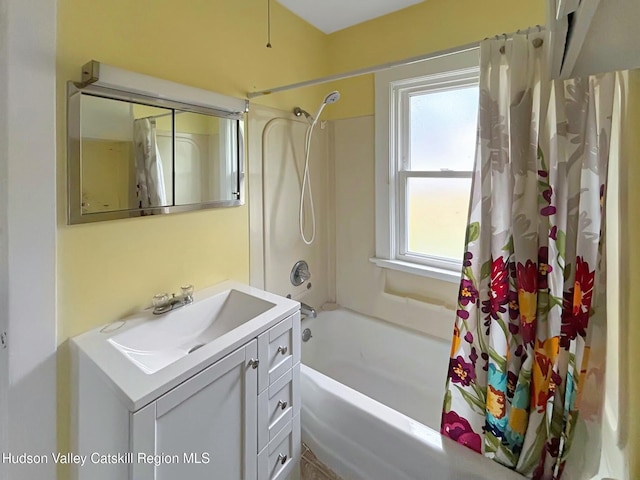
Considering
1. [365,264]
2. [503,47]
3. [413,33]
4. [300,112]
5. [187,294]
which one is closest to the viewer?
[503,47]

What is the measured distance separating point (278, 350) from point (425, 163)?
143cm

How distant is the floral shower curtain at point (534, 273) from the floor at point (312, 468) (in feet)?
1.92

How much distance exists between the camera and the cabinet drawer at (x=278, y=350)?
3.87 feet

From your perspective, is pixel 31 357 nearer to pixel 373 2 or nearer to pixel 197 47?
pixel 197 47

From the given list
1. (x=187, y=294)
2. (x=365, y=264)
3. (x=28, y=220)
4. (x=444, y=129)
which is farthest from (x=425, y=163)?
(x=28, y=220)

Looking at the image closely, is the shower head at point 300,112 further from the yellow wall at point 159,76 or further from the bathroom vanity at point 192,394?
the bathroom vanity at point 192,394

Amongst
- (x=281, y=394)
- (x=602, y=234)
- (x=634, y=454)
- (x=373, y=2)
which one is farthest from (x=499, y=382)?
(x=373, y=2)

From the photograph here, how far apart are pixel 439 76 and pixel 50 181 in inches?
73.3

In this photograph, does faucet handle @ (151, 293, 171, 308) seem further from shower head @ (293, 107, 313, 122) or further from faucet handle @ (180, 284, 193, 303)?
shower head @ (293, 107, 313, 122)

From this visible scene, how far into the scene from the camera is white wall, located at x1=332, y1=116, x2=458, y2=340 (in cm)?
201

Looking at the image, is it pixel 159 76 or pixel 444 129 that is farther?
pixel 444 129

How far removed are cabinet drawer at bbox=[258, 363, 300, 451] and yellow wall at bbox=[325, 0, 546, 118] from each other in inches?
65.2

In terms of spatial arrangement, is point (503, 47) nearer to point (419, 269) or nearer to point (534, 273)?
point (534, 273)

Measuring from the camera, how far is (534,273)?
1006mm
